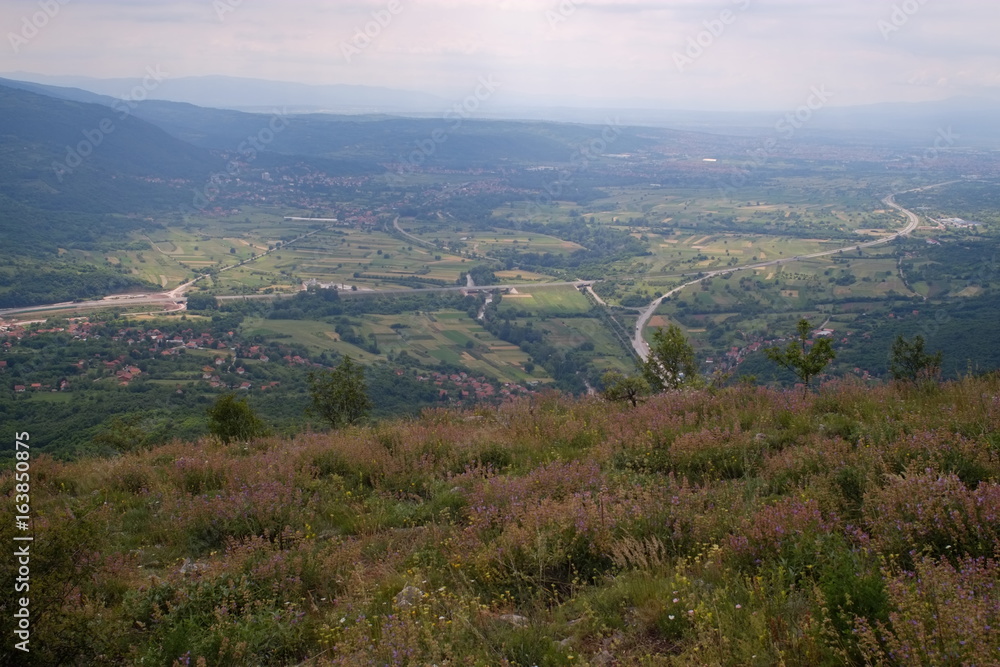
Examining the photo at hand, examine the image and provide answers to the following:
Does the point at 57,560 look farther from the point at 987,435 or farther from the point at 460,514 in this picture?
the point at 987,435

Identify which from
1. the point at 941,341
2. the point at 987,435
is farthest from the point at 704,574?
the point at 941,341

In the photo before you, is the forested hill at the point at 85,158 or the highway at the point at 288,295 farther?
the forested hill at the point at 85,158

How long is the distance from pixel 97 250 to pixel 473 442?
118 metres

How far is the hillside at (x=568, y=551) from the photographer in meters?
3.13

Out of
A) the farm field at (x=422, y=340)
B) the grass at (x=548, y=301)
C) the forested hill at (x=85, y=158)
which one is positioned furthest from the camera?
the forested hill at (x=85, y=158)

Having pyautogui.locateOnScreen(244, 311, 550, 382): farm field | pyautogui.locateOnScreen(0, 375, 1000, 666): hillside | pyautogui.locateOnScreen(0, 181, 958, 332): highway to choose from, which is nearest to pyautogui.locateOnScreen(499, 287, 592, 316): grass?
pyautogui.locateOnScreen(0, 181, 958, 332): highway

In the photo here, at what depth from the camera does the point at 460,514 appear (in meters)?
5.67

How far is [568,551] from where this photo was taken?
4.46 metres

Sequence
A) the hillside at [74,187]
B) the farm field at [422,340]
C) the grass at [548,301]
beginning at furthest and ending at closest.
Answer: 1. the hillside at [74,187]
2. the grass at [548,301]
3. the farm field at [422,340]

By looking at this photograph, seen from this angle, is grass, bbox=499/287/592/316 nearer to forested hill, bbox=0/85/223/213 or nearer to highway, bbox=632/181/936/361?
highway, bbox=632/181/936/361

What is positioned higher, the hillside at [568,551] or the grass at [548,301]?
the hillside at [568,551]

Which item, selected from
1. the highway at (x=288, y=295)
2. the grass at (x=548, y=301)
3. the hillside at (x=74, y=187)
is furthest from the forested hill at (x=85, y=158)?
the grass at (x=548, y=301)

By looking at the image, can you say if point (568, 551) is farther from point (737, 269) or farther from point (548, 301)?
point (737, 269)

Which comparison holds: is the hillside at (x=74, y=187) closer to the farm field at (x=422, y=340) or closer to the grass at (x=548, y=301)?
the farm field at (x=422, y=340)
